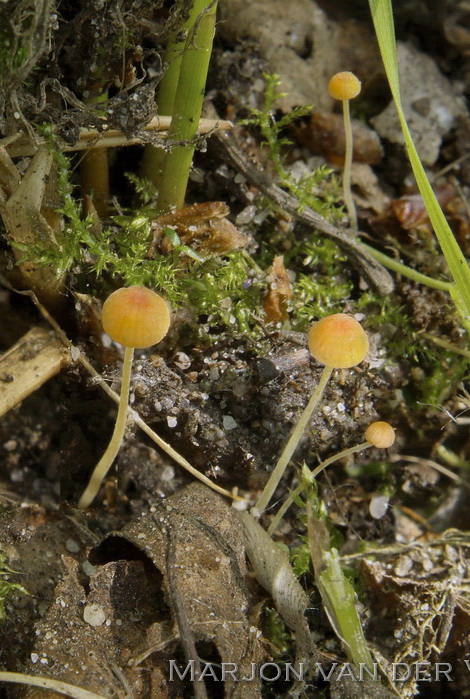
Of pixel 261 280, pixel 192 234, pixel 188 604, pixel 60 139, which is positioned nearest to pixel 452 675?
pixel 188 604

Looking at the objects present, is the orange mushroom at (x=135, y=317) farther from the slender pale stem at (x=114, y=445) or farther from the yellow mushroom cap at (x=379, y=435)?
the yellow mushroom cap at (x=379, y=435)

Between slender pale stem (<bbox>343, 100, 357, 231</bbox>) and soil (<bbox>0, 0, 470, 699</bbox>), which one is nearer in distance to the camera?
soil (<bbox>0, 0, 470, 699</bbox>)

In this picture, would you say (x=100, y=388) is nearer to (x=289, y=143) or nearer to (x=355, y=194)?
(x=289, y=143)

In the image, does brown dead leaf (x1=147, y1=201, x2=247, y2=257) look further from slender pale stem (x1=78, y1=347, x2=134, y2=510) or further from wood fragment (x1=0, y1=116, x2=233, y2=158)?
slender pale stem (x1=78, y1=347, x2=134, y2=510)

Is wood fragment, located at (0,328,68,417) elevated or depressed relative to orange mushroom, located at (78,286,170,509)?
depressed

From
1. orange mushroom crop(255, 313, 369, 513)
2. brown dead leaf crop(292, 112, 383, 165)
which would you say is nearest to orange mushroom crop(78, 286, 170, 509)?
orange mushroom crop(255, 313, 369, 513)

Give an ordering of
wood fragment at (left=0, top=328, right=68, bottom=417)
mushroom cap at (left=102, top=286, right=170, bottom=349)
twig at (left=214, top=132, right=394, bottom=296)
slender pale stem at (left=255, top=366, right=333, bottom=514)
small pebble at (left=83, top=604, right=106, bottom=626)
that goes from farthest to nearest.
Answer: twig at (left=214, top=132, right=394, bottom=296), wood fragment at (left=0, top=328, right=68, bottom=417), slender pale stem at (left=255, top=366, right=333, bottom=514), small pebble at (left=83, top=604, right=106, bottom=626), mushroom cap at (left=102, top=286, right=170, bottom=349)
